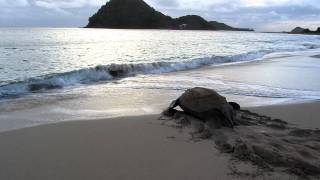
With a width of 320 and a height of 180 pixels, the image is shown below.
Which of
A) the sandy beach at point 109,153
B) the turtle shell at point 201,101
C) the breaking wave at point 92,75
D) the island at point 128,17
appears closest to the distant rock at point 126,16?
the island at point 128,17

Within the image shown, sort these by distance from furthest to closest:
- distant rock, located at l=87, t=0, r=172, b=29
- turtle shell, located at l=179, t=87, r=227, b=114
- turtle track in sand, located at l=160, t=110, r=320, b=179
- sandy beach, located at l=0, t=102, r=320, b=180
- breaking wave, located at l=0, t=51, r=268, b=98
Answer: distant rock, located at l=87, t=0, r=172, b=29 < breaking wave, located at l=0, t=51, r=268, b=98 < turtle shell, located at l=179, t=87, r=227, b=114 < turtle track in sand, located at l=160, t=110, r=320, b=179 < sandy beach, located at l=0, t=102, r=320, b=180

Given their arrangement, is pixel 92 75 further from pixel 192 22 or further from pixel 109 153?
pixel 192 22

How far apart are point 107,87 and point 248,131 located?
814cm

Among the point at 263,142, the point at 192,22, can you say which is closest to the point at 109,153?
the point at 263,142

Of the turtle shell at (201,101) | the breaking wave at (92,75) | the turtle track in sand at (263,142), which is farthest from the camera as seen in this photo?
the breaking wave at (92,75)

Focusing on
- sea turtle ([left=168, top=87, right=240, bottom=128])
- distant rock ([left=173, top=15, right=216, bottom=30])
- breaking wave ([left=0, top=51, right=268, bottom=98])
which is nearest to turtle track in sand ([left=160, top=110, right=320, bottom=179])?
sea turtle ([left=168, top=87, right=240, bottom=128])

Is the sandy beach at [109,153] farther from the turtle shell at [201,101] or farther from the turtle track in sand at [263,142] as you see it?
the turtle shell at [201,101]

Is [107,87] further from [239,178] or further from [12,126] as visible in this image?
[239,178]

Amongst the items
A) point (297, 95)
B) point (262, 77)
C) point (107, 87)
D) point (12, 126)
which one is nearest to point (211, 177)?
point (12, 126)

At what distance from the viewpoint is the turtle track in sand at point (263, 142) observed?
18.2 feet

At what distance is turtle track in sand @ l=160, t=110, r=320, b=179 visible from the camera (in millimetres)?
5559

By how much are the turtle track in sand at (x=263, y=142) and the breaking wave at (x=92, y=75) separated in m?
7.21

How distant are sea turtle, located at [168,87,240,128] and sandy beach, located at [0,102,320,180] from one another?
0.65 metres

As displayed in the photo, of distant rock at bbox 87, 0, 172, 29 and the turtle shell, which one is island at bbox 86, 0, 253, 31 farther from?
the turtle shell
